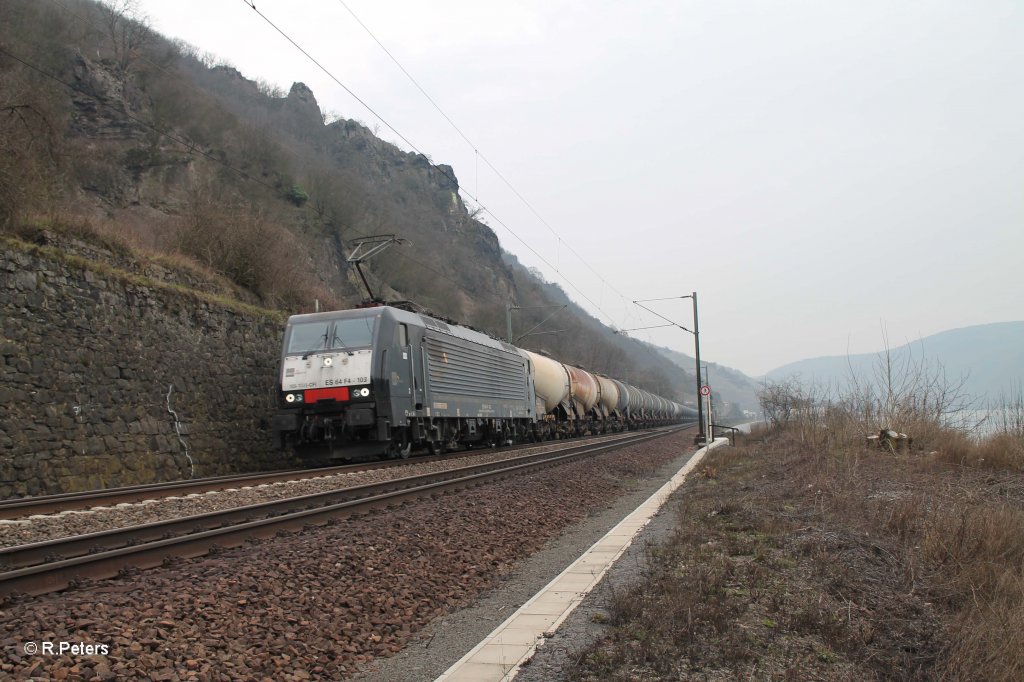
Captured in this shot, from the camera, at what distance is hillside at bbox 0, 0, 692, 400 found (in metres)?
17.7

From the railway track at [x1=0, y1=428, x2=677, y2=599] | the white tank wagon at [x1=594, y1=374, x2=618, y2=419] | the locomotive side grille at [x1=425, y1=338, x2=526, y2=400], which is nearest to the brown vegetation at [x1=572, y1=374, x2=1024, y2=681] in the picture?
the railway track at [x1=0, y1=428, x2=677, y2=599]

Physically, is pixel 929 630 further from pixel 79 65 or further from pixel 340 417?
pixel 79 65

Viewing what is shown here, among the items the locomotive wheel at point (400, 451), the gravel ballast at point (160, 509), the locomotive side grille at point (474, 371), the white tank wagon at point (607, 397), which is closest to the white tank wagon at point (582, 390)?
the white tank wagon at point (607, 397)

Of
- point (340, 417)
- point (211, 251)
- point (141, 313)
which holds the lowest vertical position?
point (340, 417)

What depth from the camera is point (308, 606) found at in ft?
18.1

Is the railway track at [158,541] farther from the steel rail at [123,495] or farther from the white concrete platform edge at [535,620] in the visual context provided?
the white concrete platform edge at [535,620]

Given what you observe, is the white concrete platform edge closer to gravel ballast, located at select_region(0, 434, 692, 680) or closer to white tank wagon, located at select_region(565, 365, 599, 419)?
gravel ballast, located at select_region(0, 434, 692, 680)

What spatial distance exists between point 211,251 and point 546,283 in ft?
384

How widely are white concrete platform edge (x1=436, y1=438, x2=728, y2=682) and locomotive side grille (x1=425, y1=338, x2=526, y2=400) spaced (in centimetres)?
1010

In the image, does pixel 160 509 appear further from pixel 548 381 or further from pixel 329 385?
pixel 548 381

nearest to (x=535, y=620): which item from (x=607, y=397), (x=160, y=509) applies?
(x=160, y=509)

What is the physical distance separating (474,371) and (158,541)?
1484 cm

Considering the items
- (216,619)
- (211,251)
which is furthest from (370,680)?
(211,251)

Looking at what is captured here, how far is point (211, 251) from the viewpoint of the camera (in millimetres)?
21516
